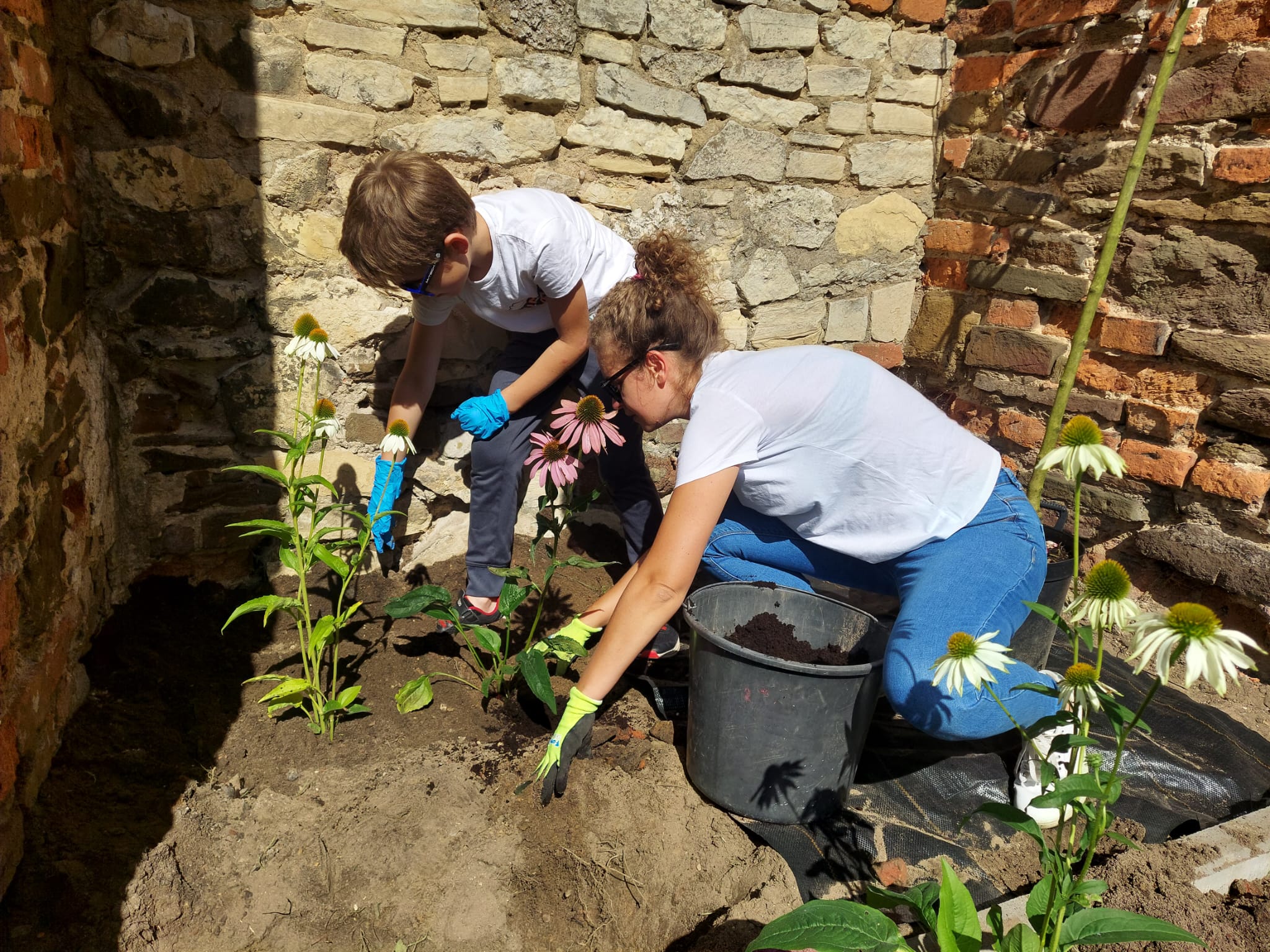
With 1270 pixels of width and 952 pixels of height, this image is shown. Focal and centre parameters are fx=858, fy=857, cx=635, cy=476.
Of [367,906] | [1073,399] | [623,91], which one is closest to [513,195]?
[623,91]

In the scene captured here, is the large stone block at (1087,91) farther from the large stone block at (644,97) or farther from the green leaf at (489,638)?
the green leaf at (489,638)

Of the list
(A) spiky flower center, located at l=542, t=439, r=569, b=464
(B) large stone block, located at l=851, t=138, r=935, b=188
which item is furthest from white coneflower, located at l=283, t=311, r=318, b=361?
(B) large stone block, located at l=851, t=138, r=935, b=188

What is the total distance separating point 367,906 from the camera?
1.58 m

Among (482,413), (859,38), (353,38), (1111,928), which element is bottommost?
(1111,928)

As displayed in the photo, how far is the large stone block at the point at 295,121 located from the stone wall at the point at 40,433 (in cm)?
39

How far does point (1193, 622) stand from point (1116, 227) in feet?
5.61

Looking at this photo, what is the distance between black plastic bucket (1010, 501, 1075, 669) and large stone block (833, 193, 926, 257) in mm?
1243

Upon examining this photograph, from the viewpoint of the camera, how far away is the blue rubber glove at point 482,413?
7.39ft

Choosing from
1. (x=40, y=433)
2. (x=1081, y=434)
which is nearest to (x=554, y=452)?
(x=40, y=433)

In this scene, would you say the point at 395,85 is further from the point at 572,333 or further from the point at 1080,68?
the point at 1080,68

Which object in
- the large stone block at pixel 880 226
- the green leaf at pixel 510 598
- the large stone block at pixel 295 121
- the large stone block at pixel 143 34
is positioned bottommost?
the green leaf at pixel 510 598

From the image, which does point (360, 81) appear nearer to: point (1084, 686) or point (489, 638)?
point (489, 638)

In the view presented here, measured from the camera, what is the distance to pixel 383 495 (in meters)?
2.36

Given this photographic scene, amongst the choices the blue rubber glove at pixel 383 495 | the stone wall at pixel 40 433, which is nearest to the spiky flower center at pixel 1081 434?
the blue rubber glove at pixel 383 495
